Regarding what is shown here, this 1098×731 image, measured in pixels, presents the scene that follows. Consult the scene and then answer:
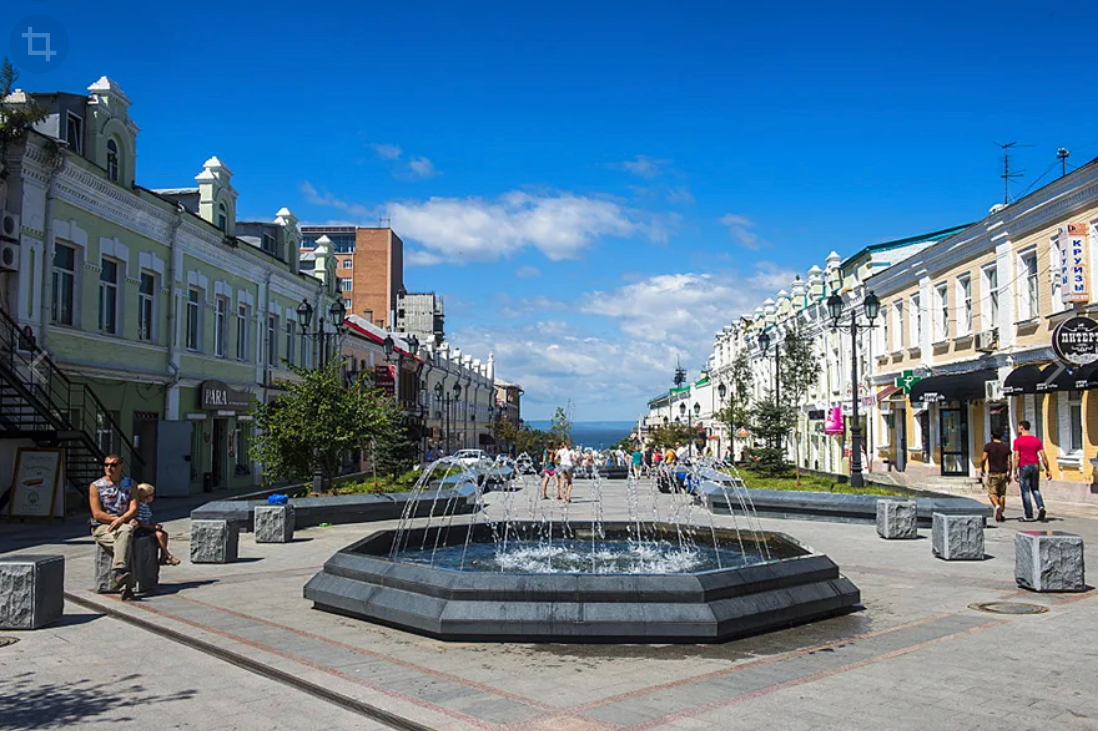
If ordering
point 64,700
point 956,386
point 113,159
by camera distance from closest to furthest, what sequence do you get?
point 64,700, point 113,159, point 956,386

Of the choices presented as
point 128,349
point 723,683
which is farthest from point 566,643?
point 128,349

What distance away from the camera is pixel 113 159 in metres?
27.0

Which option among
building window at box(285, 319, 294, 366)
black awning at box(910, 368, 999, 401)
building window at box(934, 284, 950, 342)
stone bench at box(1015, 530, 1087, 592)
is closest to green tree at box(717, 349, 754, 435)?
black awning at box(910, 368, 999, 401)

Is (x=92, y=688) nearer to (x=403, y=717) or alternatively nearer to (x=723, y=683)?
(x=403, y=717)

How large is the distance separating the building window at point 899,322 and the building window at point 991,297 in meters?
7.83

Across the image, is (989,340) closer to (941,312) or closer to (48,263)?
(941,312)

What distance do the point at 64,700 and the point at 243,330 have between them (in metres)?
31.0

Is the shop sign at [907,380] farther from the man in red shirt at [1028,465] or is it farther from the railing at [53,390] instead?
the railing at [53,390]

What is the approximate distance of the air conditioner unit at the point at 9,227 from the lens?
2186 cm

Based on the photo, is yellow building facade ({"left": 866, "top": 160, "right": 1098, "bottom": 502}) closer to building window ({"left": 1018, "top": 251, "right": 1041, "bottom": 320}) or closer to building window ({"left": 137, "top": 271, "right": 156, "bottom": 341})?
building window ({"left": 1018, "top": 251, "right": 1041, "bottom": 320})

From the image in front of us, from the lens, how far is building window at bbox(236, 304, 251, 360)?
119ft

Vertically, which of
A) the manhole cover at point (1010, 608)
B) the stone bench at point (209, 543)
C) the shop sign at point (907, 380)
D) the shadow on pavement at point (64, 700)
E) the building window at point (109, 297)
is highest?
the building window at point (109, 297)

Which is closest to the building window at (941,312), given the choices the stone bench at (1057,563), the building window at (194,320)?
the stone bench at (1057,563)

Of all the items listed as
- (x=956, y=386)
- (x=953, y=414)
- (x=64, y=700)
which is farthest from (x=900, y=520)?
(x=953, y=414)
